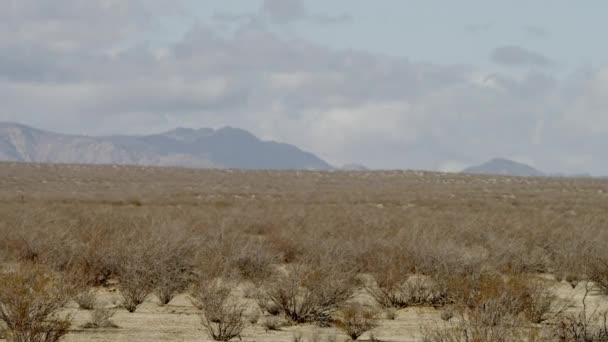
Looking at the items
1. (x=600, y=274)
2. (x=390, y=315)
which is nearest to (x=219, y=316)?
(x=390, y=315)

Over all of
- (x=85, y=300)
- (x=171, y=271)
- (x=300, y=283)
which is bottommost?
(x=85, y=300)

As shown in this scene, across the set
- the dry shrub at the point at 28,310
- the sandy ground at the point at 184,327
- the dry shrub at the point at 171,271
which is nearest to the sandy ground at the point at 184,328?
the sandy ground at the point at 184,327

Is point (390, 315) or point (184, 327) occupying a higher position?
point (390, 315)

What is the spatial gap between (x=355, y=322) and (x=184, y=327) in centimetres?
Result: 273

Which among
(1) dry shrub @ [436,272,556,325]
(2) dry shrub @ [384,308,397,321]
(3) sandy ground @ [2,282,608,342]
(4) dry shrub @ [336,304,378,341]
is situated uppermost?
(1) dry shrub @ [436,272,556,325]

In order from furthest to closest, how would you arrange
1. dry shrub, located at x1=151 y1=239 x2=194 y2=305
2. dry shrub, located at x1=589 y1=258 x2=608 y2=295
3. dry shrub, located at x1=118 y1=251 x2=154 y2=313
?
1. dry shrub, located at x1=589 y1=258 x2=608 y2=295
2. dry shrub, located at x1=151 y1=239 x2=194 y2=305
3. dry shrub, located at x1=118 y1=251 x2=154 y2=313

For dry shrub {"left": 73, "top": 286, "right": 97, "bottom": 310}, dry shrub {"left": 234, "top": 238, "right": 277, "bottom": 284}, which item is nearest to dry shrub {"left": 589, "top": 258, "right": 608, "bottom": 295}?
dry shrub {"left": 234, "top": 238, "right": 277, "bottom": 284}

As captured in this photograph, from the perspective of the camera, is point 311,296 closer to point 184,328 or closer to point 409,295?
point 184,328

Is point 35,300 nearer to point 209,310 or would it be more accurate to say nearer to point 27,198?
point 209,310

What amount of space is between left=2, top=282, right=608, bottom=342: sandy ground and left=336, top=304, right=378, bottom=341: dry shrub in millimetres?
127

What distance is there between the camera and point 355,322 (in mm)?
12312

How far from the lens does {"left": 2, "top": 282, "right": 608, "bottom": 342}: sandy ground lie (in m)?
12.1

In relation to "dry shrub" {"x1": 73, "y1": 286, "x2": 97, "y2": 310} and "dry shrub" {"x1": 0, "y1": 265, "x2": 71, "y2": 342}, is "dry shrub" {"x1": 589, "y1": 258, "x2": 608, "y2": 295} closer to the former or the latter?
"dry shrub" {"x1": 73, "y1": 286, "x2": 97, "y2": 310}

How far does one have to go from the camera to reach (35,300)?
34.8ft
